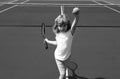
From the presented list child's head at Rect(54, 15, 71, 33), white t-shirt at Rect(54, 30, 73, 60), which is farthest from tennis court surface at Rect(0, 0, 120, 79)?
child's head at Rect(54, 15, 71, 33)

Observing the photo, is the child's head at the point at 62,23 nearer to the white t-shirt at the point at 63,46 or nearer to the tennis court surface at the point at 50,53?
the white t-shirt at the point at 63,46

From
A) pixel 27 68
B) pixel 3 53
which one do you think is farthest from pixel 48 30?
pixel 27 68

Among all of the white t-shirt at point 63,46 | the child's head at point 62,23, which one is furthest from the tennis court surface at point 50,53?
the child's head at point 62,23

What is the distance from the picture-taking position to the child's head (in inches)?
186

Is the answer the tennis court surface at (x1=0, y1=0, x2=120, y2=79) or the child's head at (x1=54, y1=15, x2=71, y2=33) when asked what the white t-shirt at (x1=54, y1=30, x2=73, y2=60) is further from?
the tennis court surface at (x1=0, y1=0, x2=120, y2=79)

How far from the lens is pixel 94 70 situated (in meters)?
7.01

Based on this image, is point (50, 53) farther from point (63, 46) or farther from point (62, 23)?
point (62, 23)

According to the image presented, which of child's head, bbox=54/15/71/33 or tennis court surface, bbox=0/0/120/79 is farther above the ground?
child's head, bbox=54/15/71/33

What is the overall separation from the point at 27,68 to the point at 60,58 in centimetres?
254

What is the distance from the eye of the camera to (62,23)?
4.72 meters

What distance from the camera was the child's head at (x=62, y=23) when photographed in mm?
4719

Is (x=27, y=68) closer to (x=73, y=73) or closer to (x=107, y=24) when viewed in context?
(x=73, y=73)

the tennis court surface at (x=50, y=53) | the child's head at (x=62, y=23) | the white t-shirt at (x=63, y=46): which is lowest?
the tennis court surface at (x=50, y=53)

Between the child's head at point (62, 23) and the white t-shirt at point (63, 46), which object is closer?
the child's head at point (62, 23)
